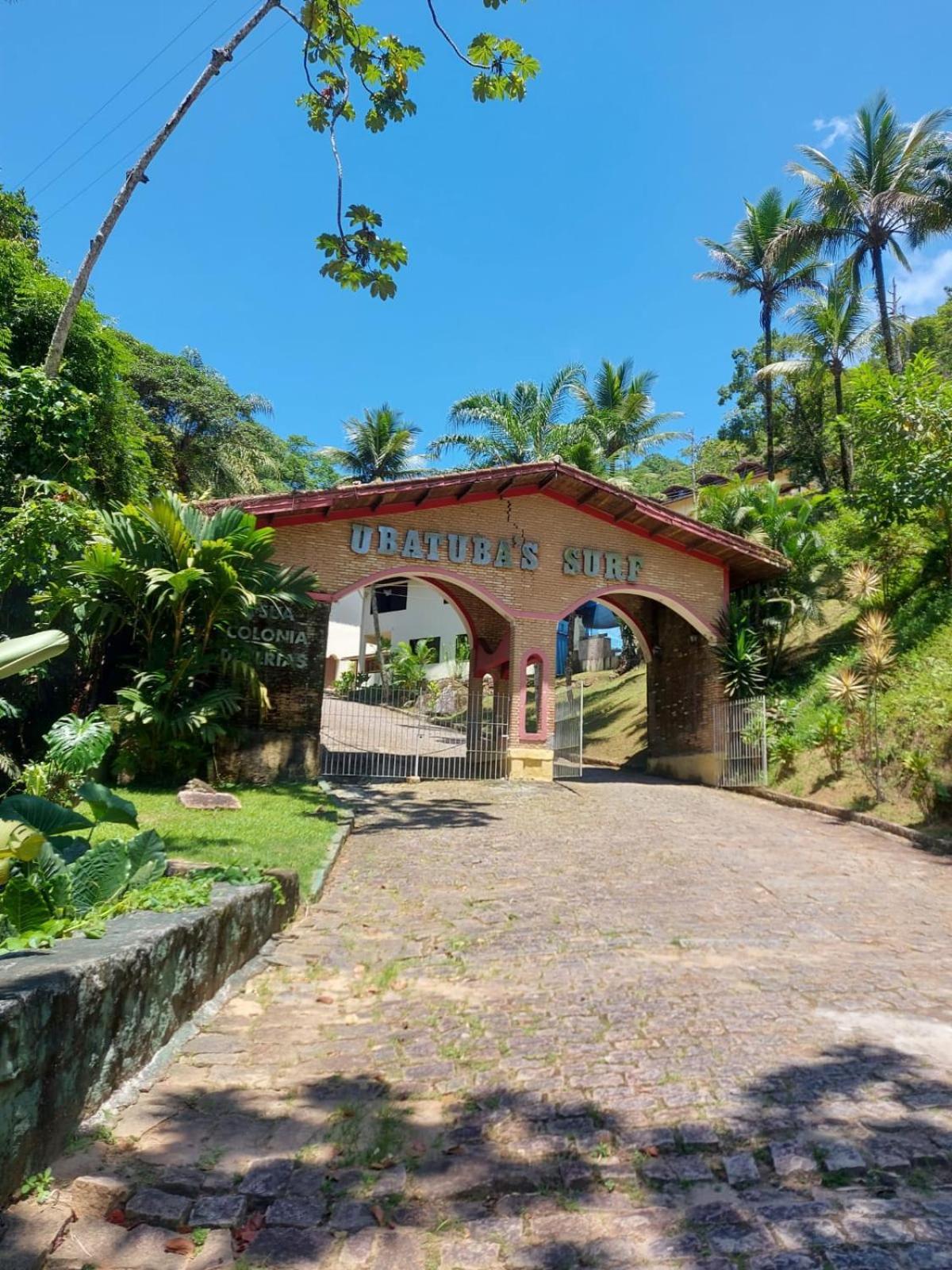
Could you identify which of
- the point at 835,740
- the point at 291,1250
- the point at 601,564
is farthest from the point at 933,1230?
the point at 601,564

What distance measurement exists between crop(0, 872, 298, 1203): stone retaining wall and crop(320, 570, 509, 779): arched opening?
1063 cm

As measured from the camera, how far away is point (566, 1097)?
3.36 metres

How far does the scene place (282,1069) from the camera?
3662 millimetres

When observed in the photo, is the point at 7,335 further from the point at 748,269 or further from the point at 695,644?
the point at 748,269

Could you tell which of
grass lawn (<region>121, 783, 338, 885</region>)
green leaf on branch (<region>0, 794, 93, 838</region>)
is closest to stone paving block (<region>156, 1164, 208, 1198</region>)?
green leaf on branch (<region>0, 794, 93, 838</region>)

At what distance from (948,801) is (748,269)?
921 inches

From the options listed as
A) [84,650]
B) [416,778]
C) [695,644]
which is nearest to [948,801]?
[695,644]

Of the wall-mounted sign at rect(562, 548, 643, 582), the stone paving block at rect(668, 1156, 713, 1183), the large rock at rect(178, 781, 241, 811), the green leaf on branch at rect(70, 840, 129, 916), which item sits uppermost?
the wall-mounted sign at rect(562, 548, 643, 582)

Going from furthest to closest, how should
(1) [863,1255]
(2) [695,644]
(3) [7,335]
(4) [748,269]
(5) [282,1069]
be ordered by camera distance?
(4) [748,269] < (2) [695,644] < (3) [7,335] < (5) [282,1069] < (1) [863,1255]

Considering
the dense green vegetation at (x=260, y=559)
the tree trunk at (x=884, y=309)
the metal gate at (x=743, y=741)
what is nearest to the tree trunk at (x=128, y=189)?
the dense green vegetation at (x=260, y=559)

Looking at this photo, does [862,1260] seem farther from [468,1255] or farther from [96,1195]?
[96,1195]

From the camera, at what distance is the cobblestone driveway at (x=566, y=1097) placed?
8.09ft

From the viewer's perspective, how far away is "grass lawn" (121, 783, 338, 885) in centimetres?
670

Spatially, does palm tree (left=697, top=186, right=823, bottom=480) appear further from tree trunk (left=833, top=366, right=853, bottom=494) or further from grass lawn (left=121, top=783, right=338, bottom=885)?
grass lawn (left=121, top=783, right=338, bottom=885)
